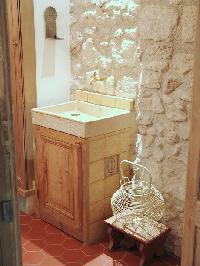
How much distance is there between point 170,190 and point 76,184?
0.71 metres

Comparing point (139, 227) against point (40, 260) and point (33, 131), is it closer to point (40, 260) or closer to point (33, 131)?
point (40, 260)

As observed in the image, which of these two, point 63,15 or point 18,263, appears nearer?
point 18,263

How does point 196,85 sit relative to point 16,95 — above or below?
above

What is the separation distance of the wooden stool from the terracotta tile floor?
82 millimetres

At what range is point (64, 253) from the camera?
9.46ft

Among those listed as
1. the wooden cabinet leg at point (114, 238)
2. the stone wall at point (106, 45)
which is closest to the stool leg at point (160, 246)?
the wooden cabinet leg at point (114, 238)

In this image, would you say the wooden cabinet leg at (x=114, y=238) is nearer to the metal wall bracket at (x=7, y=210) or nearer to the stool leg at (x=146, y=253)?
the stool leg at (x=146, y=253)

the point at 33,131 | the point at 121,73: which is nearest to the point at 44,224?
the point at 33,131

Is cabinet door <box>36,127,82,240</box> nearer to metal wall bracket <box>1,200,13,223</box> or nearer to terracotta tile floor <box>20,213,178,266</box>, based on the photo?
terracotta tile floor <box>20,213,178,266</box>

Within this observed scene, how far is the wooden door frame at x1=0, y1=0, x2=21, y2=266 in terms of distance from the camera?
3.81 feet

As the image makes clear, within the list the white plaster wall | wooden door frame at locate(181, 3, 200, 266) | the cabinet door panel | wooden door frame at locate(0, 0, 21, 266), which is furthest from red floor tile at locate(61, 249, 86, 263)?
wooden door frame at locate(0, 0, 21, 266)

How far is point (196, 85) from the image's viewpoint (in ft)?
5.52

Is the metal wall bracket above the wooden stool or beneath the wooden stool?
above

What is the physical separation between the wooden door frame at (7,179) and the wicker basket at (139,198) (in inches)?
58.8
